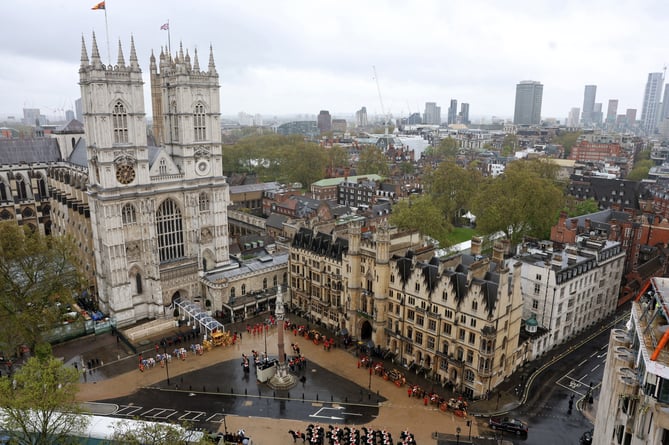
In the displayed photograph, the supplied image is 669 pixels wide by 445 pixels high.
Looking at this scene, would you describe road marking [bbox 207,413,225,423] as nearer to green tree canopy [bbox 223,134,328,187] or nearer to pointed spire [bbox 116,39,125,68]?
pointed spire [bbox 116,39,125,68]

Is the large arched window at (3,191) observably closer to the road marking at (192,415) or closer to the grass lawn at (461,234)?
the road marking at (192,415)

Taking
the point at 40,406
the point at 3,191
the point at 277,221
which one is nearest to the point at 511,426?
the point at 40,406

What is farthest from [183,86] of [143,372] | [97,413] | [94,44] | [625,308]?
[625,308]

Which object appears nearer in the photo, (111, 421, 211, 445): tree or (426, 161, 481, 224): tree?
(111, 421, 211, 445): tree

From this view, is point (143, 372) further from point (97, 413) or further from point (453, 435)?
point (453, 435)

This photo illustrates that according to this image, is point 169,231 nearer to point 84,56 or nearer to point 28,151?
point 84,56

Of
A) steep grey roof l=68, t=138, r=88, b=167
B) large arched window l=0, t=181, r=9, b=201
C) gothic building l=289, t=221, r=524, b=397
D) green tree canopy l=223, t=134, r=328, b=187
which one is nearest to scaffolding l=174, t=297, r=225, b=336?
gothic building l=289, t=221, r=524, b=397

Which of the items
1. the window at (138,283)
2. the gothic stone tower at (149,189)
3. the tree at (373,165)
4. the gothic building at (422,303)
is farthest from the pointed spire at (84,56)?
the tree at (373,165)
